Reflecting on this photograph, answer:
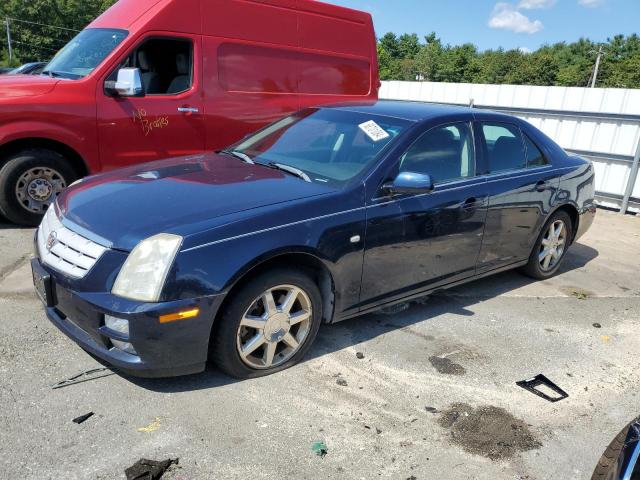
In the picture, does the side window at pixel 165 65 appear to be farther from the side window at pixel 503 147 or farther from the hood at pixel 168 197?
the side window at pixel 503 147

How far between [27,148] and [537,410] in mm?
5148

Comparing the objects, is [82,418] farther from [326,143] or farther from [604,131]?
[604,131]

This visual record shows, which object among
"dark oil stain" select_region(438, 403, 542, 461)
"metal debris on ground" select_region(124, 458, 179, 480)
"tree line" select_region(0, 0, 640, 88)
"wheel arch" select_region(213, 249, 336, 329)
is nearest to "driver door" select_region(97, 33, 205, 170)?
"wheel arch" select_region(213, 249, 336, 329)

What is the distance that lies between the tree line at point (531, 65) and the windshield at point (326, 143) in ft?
217

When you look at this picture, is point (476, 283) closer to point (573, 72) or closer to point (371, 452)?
point (371, 452)

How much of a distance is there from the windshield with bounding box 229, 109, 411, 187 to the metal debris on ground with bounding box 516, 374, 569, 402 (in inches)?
68.1

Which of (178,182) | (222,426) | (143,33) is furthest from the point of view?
(143,33)

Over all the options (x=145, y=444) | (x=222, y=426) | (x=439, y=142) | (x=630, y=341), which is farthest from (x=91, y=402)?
(x=630, y=341)

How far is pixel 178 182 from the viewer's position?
3.38m

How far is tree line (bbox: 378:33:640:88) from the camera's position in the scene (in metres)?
69.8

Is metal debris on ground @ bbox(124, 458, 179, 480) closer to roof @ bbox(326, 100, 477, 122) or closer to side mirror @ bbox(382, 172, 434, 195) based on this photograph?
side mirror @ bbox(382, 172, 434, 195)

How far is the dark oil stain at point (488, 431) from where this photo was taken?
2756mm

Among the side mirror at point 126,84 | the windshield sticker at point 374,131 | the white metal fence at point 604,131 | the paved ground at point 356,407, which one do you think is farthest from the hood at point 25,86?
the white metal fence at point 604,131

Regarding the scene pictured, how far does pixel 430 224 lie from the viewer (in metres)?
3.79
